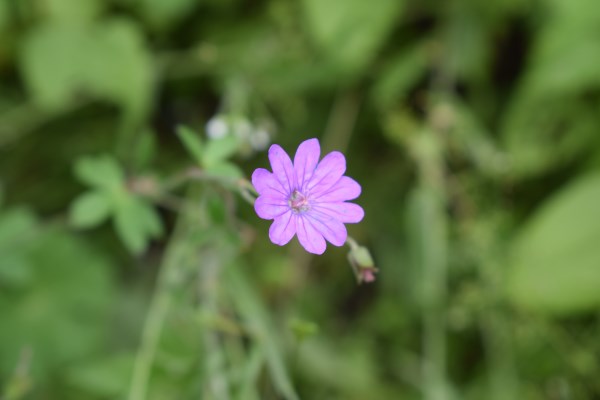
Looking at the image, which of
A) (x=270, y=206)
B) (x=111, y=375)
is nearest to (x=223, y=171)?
(x=270, y=206)

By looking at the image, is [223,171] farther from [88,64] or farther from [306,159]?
[88,64]

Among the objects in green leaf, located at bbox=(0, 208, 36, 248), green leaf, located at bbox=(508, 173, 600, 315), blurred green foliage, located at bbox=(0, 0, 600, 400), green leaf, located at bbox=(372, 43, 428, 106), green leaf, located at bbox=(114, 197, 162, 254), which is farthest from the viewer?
green leaf, located at bbox=(372, 43, 428, 106)

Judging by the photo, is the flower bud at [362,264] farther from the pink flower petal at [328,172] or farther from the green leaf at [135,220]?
the green leaf at [135,220]

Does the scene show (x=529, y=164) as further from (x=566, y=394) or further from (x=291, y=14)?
(x=291, y=14)

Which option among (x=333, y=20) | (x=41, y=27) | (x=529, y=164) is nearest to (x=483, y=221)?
(x=529, y=164)

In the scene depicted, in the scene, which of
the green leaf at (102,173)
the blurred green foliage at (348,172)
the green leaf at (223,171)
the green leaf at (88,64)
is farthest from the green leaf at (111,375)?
the green leaf at (88,64)

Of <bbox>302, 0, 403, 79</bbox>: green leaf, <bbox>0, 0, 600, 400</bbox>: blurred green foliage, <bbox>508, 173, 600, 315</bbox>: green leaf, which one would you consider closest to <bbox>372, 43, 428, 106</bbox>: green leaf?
<bbox>0, 0, 600, 400</bbox>: blurred green foliage

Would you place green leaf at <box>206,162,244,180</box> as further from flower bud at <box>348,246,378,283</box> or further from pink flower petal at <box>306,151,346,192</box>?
flower bud at <box>348,246,378,283</box>
